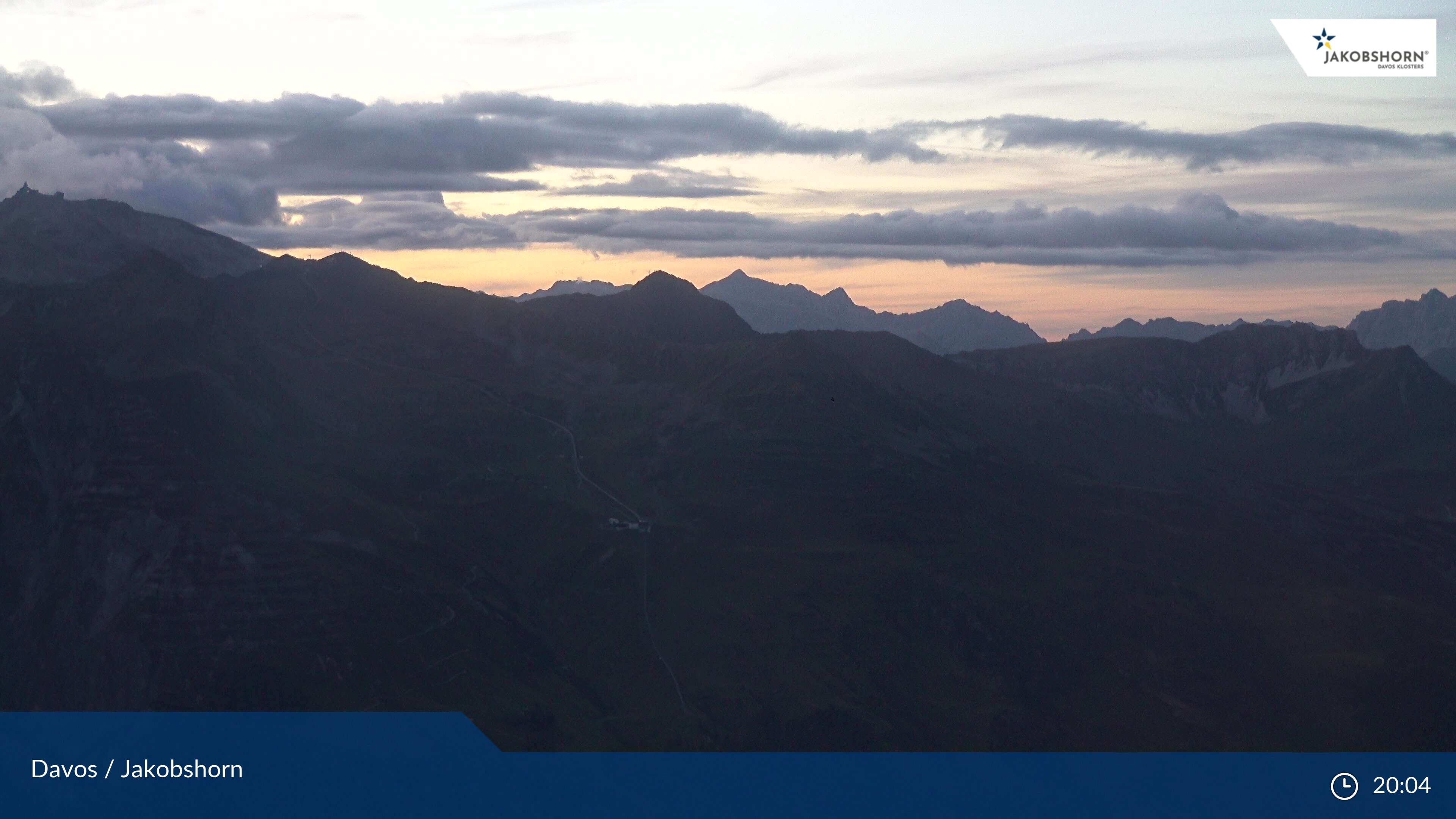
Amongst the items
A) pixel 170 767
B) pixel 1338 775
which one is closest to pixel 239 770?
pixel 170 767

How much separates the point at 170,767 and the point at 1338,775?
7093 inches

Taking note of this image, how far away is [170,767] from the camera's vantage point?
19750cm

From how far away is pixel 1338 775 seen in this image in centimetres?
19375

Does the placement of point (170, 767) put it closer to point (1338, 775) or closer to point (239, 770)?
point (239, 770)

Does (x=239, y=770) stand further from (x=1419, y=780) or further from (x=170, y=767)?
(x=1419, y=780)

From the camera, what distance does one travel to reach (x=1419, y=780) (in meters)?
188

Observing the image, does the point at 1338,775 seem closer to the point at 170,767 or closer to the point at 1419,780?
the point at 1419,780

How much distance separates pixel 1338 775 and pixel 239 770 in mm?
170360

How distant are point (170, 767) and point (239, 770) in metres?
10.2

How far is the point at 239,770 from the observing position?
19975 centimetres

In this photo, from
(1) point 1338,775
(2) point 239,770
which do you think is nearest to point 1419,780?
(1) point 1338,775

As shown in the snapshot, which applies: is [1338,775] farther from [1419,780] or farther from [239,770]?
[239,770]
